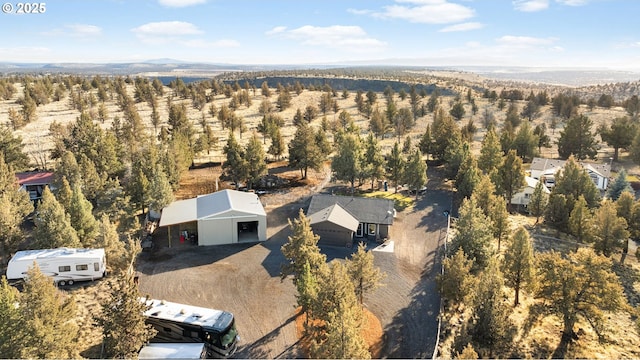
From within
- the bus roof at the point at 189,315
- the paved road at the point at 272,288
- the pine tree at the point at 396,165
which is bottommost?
the paved road at the point at 272,288

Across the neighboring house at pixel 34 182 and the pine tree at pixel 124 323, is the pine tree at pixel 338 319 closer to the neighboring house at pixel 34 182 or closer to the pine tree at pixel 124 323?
the pine tree at pixel 124 323

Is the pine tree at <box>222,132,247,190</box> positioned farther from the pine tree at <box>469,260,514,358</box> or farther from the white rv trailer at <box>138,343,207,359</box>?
the pine tree at <box>469,260,514,358</box>

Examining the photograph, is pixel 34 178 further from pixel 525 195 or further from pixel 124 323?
pixel 525 195

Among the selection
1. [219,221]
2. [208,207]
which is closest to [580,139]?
[219,221]

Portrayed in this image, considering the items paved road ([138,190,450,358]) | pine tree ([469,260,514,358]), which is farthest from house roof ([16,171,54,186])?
pine tree ([469,260,514,358])

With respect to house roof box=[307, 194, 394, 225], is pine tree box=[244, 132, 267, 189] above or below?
above

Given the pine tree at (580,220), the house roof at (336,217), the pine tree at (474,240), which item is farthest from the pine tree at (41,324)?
the pine tree at (580,220)

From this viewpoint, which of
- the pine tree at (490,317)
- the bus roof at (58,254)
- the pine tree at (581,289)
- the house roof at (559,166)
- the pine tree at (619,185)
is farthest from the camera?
the house roof at (559,166)

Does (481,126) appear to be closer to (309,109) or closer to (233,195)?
(309,109)
